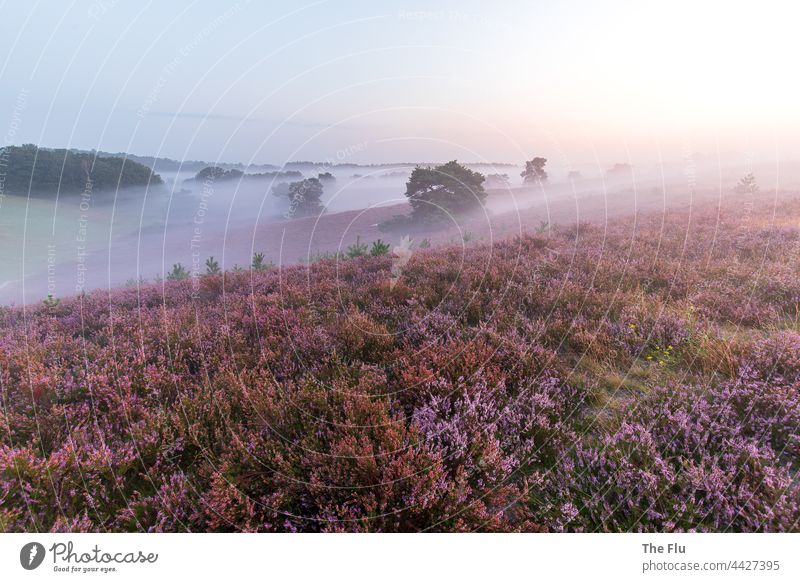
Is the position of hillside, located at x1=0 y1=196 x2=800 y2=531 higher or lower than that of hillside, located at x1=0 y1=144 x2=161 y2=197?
lower

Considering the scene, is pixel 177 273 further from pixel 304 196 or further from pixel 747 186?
pixel 747 186

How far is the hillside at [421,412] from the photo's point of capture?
2.41 metres

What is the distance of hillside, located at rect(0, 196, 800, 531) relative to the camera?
2.41 meters

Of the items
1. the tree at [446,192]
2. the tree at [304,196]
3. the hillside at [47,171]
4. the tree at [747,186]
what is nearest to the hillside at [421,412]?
the tree at [446,192]

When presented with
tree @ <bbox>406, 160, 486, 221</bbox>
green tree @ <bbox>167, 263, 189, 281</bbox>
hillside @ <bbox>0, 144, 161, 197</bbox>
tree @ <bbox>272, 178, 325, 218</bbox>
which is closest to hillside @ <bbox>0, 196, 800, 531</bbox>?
green tree @ <bbox>167, 263, 189, 281</bbox>

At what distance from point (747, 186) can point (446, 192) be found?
1462 centimetres

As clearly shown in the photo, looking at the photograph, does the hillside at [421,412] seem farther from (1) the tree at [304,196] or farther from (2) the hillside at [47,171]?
(1) the tree at [304,196]

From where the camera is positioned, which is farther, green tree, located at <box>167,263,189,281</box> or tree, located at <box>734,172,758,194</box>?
tree, located at <box>734,172,758,194</box>

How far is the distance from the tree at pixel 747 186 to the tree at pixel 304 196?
2295cm

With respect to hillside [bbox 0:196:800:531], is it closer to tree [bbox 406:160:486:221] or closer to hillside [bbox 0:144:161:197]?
tree [bbox 406:160:486:221]

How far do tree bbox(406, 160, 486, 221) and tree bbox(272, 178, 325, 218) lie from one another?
751 cm

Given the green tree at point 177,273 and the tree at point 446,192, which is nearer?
the green tree at point 177,273

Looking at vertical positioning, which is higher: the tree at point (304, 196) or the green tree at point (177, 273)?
the tree at point (304, 196)

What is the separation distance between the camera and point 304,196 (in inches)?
971
